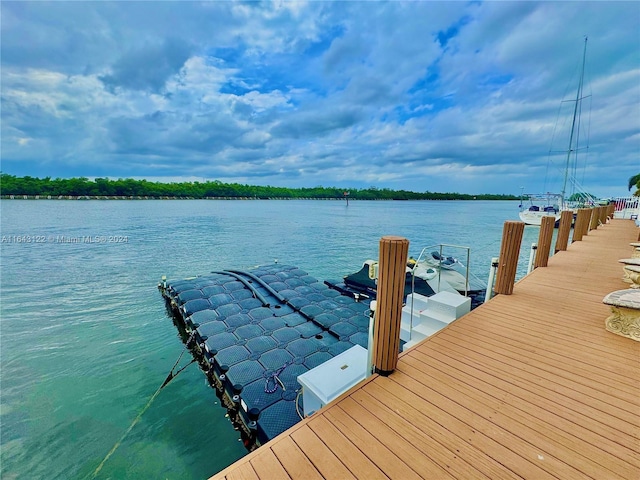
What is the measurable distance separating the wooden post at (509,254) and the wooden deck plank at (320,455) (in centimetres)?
511

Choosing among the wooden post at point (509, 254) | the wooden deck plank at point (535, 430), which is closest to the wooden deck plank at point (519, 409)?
the wooden deck plank at point (535, 430)

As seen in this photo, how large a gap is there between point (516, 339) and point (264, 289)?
8548 mm

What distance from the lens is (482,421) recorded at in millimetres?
2494

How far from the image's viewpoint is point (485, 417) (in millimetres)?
2535

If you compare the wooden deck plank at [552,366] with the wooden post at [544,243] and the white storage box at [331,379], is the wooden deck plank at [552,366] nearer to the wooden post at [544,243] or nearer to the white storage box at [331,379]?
the white storage box at [331,379]

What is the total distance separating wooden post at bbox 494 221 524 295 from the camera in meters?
5.47

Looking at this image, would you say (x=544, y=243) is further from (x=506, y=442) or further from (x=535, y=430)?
(x=506, y=442)

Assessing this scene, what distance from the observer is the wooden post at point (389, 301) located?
2.89 meters

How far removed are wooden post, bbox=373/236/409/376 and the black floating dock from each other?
1.83 meters

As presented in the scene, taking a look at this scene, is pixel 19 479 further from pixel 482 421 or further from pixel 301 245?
pixel 301 245

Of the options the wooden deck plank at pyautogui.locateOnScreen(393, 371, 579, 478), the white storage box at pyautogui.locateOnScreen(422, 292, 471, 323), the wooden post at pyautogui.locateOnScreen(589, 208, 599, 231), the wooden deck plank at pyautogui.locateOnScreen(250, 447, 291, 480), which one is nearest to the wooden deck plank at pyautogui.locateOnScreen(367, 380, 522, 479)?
the wooden deck plank at pyautogui.locateOnScreen(393, 371, 579, 478)

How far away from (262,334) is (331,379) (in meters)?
4.50

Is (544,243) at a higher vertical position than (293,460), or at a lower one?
higher

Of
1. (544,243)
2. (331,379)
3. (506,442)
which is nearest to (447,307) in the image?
(506,442)
